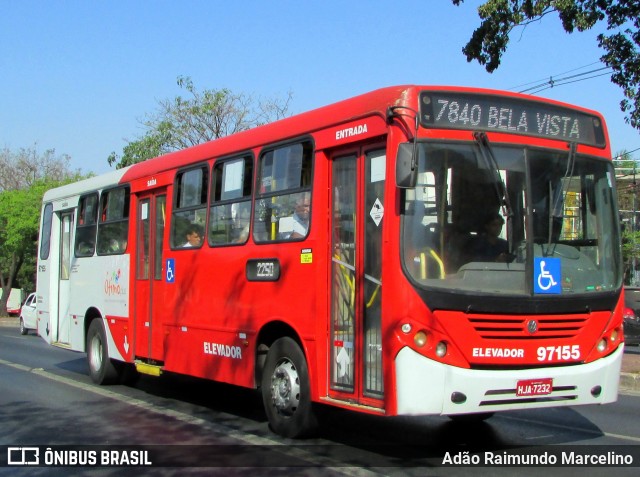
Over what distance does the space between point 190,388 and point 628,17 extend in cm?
945

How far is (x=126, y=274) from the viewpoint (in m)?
12.0

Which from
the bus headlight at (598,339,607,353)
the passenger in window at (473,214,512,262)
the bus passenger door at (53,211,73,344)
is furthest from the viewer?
the bus passenger door at (53,211,73,344)

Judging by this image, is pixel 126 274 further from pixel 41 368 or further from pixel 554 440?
pixel 554 440

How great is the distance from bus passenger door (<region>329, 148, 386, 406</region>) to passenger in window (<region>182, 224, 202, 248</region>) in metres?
2.80

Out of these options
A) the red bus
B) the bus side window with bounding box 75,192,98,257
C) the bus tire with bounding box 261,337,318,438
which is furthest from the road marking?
the bus side window with bounding box 75,192,98,257

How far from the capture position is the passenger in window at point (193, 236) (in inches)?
395

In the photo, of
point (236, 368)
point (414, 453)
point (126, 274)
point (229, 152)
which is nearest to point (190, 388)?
point (126, 274)

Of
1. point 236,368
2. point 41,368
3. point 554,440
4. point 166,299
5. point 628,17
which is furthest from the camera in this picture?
point 41,368

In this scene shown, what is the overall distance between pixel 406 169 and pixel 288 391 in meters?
2.85

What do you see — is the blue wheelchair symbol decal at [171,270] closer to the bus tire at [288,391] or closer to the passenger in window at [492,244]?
the bus tire at [288,391]

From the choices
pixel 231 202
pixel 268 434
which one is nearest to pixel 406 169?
pixel 231 202

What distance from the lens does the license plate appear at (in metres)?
6.69

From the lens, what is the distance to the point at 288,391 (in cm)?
809

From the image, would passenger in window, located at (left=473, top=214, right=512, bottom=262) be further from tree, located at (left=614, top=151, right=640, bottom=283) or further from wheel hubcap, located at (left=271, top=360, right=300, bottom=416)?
tree, located at (left=614, top=151, right=640, bottom=283)
